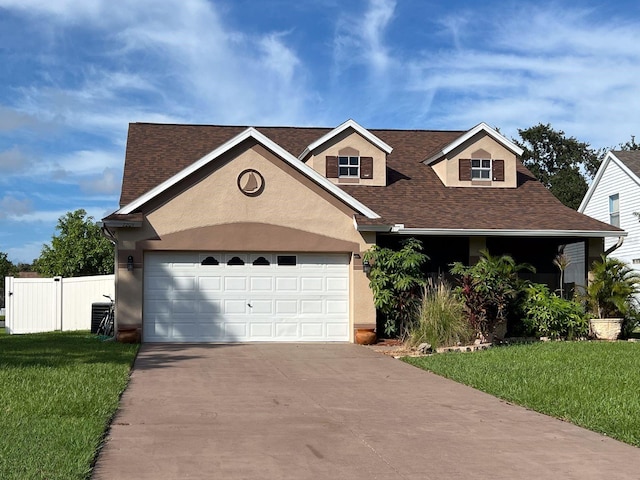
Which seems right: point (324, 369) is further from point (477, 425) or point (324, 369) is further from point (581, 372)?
point (477, 425)

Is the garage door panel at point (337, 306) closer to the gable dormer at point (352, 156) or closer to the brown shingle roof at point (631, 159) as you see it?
the gable dormer at point (352, 156)

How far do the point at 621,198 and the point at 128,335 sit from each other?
910 inches

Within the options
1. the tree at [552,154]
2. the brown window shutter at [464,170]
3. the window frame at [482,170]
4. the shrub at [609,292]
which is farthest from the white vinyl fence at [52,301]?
the tree at [552,154]

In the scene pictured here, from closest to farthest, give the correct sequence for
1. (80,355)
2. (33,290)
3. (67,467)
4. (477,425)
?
1. (67,467)
2. (477,425)
3. (80,355)
4. (33,290)

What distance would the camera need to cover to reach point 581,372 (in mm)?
12875

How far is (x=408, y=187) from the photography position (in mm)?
23266

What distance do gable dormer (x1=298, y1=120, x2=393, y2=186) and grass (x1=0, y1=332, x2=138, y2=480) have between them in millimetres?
9027

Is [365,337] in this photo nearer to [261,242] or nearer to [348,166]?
[261,242]

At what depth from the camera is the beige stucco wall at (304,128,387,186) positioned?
2306 centimetres

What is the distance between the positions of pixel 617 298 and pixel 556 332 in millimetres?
1928

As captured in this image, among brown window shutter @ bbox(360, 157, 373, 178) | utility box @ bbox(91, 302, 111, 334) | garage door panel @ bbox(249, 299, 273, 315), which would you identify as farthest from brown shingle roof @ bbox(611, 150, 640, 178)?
utility box @ bbox(91, 302, 111, 334)

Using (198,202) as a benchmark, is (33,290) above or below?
below

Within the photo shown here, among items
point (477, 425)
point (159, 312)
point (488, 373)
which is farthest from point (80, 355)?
point (477, 425)

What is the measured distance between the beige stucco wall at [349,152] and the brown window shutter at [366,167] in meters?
0.09
